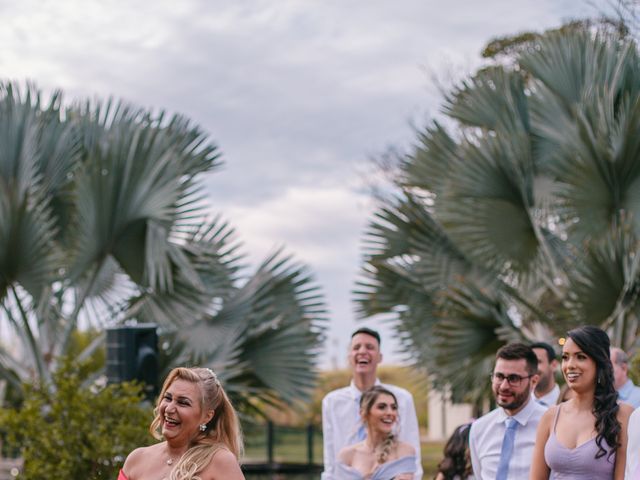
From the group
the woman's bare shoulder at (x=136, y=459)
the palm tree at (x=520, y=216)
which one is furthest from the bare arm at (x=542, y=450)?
the palm tree at (x=520, y=216)

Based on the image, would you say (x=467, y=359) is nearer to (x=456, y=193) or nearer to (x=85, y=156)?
(x=456, y=193)

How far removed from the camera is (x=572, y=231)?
1404 cm

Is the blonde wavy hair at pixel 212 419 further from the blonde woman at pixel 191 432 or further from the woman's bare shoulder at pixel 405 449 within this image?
the woman's bare shoulder at pixel 405 449

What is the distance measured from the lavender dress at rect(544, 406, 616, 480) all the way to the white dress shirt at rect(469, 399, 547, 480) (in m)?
1.05

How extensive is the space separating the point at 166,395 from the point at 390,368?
1568 inches

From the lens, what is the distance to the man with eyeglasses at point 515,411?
604 centimetres

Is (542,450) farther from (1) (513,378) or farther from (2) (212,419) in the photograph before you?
(2) (212,419)

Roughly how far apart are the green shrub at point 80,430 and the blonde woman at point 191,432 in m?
6.95

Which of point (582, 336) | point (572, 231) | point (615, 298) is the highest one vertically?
point (572, 231)

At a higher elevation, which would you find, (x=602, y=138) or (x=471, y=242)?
(x=602, y=138)

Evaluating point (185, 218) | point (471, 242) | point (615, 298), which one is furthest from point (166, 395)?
point (185, 218)

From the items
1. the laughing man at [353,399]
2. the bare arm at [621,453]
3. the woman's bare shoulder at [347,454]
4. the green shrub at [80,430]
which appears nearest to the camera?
the bare arm at [621,453]

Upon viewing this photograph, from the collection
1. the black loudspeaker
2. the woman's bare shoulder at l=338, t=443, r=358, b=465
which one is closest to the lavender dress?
the woman's bare shoulder at l=338, t=443, r=358, b=465

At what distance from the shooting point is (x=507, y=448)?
20.1 feet
